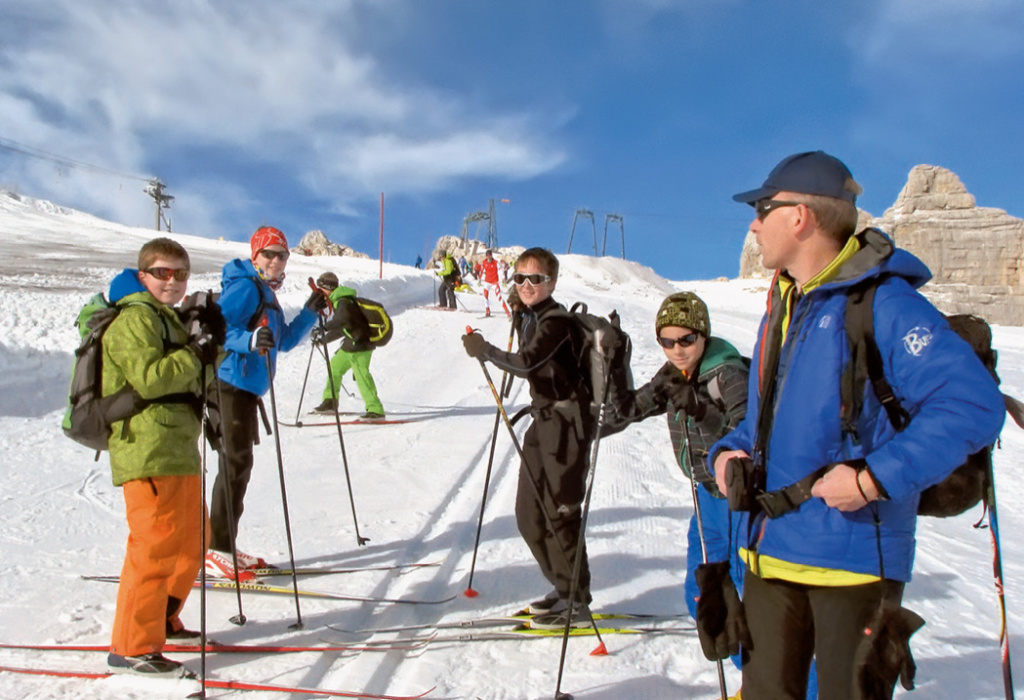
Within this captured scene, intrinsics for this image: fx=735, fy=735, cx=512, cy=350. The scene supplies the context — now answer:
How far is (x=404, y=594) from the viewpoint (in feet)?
14.5

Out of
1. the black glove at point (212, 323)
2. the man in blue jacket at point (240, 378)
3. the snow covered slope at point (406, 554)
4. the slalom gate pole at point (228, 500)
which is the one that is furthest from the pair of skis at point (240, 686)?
the black glove at point (212, 323)

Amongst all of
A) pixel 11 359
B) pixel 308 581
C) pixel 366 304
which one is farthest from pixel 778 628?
pixel 11 359

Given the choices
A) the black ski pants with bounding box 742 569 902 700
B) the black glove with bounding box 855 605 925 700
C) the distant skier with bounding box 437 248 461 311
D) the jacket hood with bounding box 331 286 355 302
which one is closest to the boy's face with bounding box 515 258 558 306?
the black ski pants with bounding box 742 569 902 700

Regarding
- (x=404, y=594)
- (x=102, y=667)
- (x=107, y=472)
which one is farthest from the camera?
(x=107, y=472)

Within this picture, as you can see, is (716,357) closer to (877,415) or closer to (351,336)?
(877,415)

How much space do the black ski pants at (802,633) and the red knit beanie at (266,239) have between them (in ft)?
11.9

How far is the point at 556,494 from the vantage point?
395cm

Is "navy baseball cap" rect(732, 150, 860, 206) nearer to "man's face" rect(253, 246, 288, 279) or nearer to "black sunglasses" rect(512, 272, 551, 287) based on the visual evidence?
"black sunglasses" rect(512, 272, 551, 287)

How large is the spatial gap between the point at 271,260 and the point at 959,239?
6510 centimetres

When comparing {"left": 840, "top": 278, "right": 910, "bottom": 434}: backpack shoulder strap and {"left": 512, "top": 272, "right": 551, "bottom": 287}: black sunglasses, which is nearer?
{"left": 840, "top": 278, "right": 910, "bottom": 434}: backpack shoulder strap

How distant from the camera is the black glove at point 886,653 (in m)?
1.91

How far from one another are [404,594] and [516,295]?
6.28ft

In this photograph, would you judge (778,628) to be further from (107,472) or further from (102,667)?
(107,472)

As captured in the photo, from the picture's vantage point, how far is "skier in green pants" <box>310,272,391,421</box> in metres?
8.69
